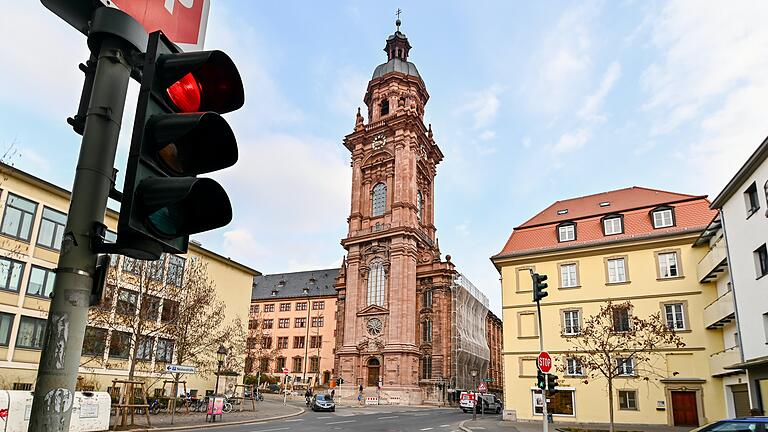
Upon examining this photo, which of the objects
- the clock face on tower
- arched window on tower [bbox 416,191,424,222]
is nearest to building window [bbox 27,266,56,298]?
the clock face on tower

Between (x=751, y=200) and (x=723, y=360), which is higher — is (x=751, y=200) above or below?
above

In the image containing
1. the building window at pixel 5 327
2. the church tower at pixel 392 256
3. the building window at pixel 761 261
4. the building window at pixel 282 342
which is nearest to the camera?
the building window at pixel 761 261

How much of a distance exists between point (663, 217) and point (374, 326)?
40.3 m

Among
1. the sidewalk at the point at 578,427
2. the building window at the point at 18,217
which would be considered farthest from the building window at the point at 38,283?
the sidewalk at the point at 578,427

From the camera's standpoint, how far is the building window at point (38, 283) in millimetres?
32031

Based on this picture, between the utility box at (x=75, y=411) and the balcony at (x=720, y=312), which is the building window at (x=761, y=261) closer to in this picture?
the balcony at (x=720, y=312)

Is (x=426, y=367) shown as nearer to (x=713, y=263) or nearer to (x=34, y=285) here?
(x=713, y=263)

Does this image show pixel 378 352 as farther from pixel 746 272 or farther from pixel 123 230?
pixel 123 230

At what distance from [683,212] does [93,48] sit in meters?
39.0

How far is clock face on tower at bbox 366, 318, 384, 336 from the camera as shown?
66.9 m

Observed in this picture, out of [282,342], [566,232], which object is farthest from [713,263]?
[282,342]

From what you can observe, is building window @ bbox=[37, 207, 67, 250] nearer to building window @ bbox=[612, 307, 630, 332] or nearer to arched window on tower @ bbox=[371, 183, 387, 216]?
building window @ bbox=[612, 307, 630, 332]

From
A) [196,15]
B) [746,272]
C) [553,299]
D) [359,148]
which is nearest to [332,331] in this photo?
[359,148]

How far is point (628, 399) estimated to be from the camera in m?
33.2
